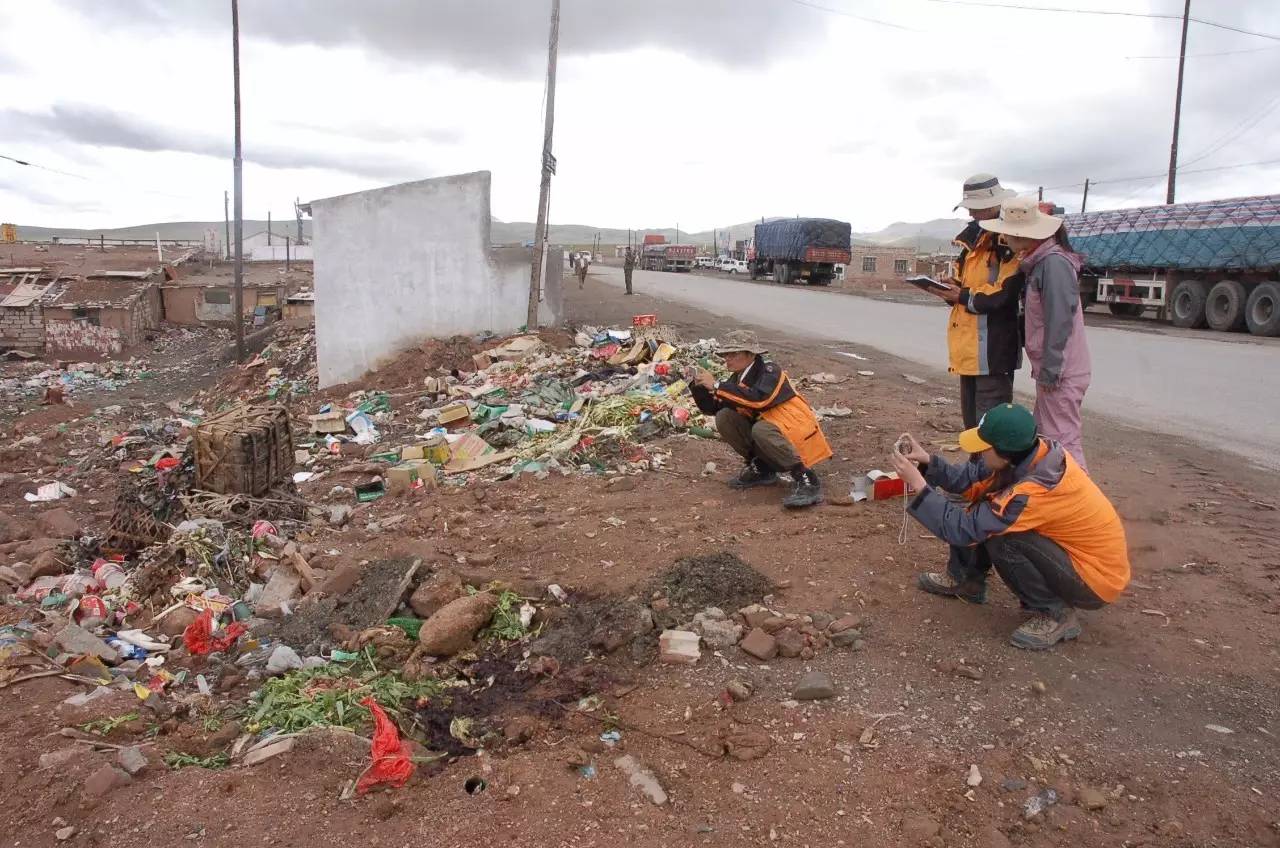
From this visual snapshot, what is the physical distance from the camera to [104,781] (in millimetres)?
2916

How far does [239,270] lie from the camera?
18.7 meters

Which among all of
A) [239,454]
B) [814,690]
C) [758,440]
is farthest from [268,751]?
[239,454]

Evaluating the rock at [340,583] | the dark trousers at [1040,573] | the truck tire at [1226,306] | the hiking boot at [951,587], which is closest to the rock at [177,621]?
the rock at [340,583]

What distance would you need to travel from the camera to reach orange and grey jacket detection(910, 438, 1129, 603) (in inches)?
128

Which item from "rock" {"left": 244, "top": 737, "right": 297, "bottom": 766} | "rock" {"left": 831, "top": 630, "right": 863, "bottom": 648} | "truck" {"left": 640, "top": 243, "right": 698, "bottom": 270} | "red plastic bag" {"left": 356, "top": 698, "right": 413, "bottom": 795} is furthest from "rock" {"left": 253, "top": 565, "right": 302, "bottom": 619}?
"truck" {"left": 640, "top": 243, "right": 698, "bottom": 270}

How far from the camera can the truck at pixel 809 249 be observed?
32.7 meters

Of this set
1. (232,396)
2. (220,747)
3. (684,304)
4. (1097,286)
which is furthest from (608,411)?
(1097,286)

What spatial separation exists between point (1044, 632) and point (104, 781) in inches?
138

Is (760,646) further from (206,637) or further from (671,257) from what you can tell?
(671,257)

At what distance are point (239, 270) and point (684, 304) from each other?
33.5ft

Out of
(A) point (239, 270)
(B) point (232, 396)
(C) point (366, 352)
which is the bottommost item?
(B) point (232, 396)

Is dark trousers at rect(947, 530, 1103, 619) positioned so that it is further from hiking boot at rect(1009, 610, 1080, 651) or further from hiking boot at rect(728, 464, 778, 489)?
hiking boot at rect(728, 464, 778, 489)

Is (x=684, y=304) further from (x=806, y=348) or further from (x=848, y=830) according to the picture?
(x=848, y=830)

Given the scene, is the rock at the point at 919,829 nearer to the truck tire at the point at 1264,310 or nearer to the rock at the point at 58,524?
the rock at the point at 58,524
